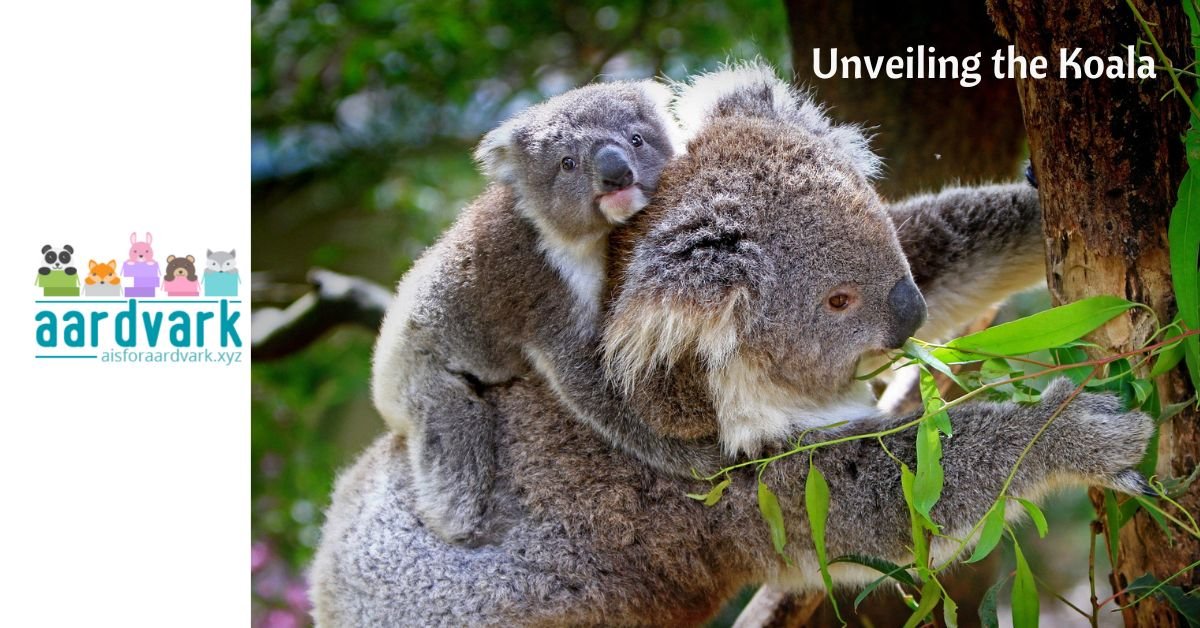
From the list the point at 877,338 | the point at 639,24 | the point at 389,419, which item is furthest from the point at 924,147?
the point at 389,419

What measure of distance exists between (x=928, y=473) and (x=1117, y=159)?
2.34ft

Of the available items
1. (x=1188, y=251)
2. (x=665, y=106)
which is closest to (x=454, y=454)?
(x=665, y=106)

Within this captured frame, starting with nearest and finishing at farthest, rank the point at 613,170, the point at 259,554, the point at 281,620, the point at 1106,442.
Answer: the point at 1106,442 < the point at 613,170 < the point at 281,620 < the point at 259,554

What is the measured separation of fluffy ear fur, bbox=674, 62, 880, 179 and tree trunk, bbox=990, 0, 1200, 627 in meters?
0.43

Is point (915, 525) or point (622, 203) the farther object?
Result: point (622, 203)

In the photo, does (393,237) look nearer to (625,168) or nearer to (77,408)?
(77,408)

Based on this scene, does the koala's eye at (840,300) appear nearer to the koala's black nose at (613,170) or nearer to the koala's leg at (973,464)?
the koala's leg at (973,464)

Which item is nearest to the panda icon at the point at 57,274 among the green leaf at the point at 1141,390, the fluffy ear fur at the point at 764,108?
the fluffy ear fur at the point at 764,108

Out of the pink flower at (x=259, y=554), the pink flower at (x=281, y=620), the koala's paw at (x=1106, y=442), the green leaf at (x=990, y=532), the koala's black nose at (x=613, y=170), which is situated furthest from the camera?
the pink flower at (x=259, y=554)

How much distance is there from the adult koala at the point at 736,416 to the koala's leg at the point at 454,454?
0.04m

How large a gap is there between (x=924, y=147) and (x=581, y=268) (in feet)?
5.91

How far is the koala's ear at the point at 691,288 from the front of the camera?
2.07 m

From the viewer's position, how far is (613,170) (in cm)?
217

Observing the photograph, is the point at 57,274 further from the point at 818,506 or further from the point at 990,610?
the point at 990,610
